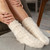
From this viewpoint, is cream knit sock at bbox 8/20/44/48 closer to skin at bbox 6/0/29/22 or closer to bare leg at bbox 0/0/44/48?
bare leg at bbox 0/0/44/48

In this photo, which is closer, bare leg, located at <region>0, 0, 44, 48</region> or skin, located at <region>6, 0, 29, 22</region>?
bare leg, located at <region>0, 0, 44, 48</region>

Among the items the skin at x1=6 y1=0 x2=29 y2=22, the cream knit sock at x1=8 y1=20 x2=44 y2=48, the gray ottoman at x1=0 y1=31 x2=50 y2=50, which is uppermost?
the skin at x1=6 y1=0 x2=29 y2=22

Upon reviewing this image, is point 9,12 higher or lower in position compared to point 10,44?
higher

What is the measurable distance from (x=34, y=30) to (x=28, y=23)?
0.06 metres

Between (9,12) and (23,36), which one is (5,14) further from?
(23,36)

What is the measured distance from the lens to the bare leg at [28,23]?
2.09ft

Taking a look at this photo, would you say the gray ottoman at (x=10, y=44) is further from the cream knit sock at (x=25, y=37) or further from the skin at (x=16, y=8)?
the skin at (x=16, y=8)

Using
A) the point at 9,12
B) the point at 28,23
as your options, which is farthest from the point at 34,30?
the point at 9,12

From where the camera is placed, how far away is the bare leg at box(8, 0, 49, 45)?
636mm

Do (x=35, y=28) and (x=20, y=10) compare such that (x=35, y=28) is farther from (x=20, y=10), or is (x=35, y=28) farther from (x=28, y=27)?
(x=20, y=10)

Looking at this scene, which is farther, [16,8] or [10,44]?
[16,8]

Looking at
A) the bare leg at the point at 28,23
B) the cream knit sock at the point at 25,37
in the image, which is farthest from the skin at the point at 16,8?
the cream knit sock at the point at 25,37

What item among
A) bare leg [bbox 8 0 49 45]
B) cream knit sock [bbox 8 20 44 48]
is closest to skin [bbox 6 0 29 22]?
bare leg [bbox 8 0 49 45]

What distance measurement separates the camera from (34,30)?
2.20 feet
